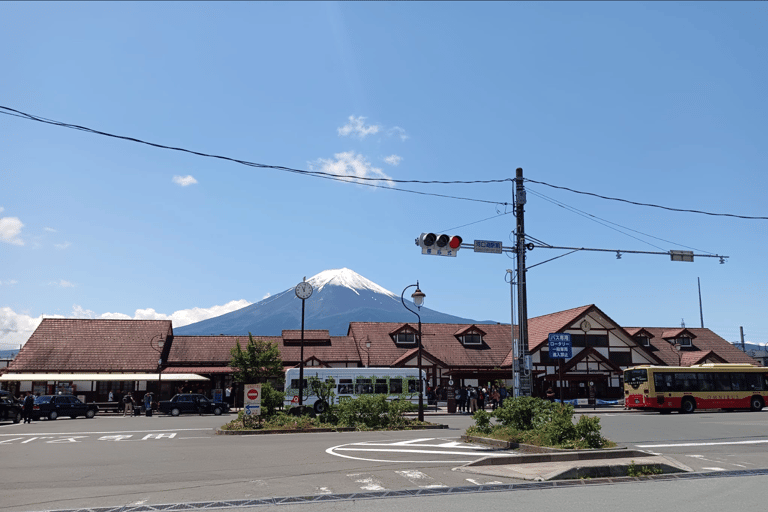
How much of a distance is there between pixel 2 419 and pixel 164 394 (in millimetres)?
14147

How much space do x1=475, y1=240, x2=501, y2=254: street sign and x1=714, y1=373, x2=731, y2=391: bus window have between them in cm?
2412

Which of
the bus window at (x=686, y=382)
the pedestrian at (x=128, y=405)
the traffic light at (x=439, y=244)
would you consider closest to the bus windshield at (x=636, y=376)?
the bus window at (x=686, y=382)

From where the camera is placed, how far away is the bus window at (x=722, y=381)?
1410 inches

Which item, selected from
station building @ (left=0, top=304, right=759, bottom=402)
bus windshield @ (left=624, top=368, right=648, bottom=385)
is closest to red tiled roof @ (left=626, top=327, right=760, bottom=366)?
station building @ (left=0, top=304, right=759, bottom=402)

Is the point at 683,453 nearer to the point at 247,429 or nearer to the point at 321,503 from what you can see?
the point at 321,503

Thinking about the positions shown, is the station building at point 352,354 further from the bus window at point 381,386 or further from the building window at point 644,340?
the bus window at point 381,386

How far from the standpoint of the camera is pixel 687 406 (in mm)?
34969

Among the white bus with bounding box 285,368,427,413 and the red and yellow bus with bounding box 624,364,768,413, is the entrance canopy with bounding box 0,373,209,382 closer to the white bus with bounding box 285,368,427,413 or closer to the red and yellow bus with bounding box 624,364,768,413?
the white bus with bounding box 285,368,427,413

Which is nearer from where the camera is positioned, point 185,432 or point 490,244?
point 490,244

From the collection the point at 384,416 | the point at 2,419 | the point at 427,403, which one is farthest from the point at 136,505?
the point at 427,403

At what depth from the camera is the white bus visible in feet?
118

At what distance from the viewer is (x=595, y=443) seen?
1372cm

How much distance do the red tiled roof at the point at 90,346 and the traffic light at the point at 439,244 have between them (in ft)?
115

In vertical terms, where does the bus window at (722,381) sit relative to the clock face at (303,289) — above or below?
below
